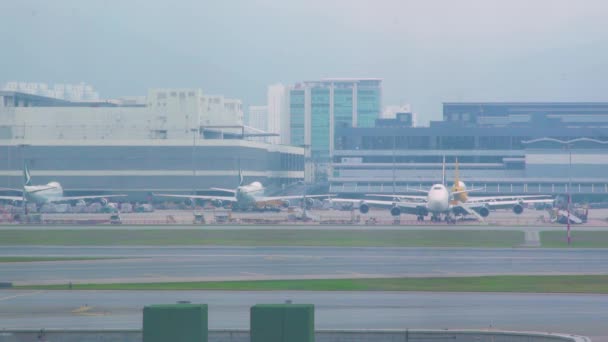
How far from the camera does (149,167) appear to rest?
14850 centimetres

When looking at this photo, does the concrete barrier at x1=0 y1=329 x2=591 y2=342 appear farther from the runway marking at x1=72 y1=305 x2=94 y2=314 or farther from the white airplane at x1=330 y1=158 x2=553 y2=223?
the white airplane at x1=330 y1=158 x2=553 y2=223

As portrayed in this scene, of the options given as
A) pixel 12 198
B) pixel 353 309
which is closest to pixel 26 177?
pixel 12 198

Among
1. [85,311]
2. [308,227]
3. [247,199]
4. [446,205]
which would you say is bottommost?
[85,311]

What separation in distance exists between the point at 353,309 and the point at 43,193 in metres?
102

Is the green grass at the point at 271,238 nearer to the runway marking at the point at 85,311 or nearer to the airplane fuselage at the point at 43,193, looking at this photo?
the runway marking at the point at 85,311

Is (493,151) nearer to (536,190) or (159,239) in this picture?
(536,190)

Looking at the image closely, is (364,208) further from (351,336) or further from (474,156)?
(351,336)

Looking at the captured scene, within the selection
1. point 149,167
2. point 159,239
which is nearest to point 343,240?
point 159,239

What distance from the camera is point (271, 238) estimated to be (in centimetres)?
8150

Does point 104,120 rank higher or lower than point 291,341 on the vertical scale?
higher

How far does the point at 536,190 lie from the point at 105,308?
137 meters

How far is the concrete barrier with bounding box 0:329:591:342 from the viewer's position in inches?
1108

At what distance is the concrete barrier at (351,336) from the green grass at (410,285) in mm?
15088

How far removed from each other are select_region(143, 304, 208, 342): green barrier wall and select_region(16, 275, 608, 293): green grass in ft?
66.7
